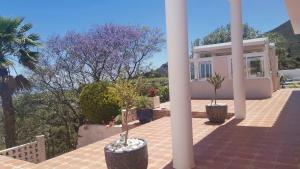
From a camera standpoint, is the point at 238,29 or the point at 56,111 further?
the point at 56,111

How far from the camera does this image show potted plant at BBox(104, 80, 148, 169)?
4.36 meters

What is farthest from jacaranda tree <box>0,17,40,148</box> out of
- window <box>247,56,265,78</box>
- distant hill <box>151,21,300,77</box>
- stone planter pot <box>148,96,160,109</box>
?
window <box>247,56,265,78</box>

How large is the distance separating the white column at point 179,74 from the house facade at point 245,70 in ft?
37.4

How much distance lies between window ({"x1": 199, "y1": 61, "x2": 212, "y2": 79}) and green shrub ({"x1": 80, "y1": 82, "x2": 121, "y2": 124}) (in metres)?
8.10

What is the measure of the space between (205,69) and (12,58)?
36.4 feet

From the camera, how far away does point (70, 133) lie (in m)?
17.6

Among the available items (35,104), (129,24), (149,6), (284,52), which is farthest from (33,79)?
(284,52)

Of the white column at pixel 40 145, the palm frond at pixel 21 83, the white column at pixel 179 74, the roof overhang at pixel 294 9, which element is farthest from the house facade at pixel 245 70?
the white column at pixel 179 74

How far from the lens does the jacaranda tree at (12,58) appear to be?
1159cm

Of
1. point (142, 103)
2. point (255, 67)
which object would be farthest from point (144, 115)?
point (255, 67)

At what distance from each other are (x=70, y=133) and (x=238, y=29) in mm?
12460

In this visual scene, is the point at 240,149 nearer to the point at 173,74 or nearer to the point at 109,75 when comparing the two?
the point at 173,74

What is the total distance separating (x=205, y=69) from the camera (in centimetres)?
1825

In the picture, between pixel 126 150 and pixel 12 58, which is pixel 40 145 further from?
pixel 126 150
